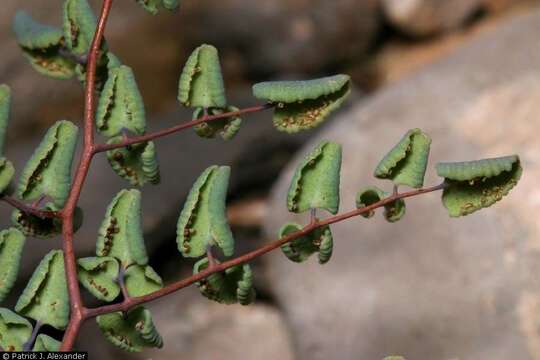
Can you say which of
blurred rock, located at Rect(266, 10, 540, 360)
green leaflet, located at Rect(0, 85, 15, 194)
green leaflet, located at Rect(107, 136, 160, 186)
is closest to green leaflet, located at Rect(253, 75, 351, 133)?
green leaflet, located at Rect(107, 136, 160, 186)

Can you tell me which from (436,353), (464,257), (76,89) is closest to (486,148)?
(464,257)

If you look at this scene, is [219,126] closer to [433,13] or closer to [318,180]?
[318,180]

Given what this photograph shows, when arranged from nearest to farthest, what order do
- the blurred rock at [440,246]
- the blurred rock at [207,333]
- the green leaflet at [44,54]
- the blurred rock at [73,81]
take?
the green leaflet at [44,54] → the blurred rock at [440,246] → the blurred rock at [207,333] → the blurred rock at [73,81]

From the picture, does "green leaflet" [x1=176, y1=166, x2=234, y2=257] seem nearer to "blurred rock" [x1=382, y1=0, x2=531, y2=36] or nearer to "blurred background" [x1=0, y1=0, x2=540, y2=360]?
"blurred background" [x1=0, y1=0, x2=540, y2=360]

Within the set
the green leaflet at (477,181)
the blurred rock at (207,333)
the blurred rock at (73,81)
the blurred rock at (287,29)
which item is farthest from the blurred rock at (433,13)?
the green leaflet at (477,181)

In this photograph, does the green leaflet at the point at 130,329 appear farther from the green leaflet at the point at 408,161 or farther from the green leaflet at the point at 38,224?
the green leaflet at the point at 408,161

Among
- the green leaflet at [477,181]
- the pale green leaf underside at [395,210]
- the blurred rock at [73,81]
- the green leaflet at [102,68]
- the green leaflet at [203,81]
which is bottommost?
the pale green leaf underside at [395,210]

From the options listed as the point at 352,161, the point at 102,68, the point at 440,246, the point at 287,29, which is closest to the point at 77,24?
the point at 102,68
